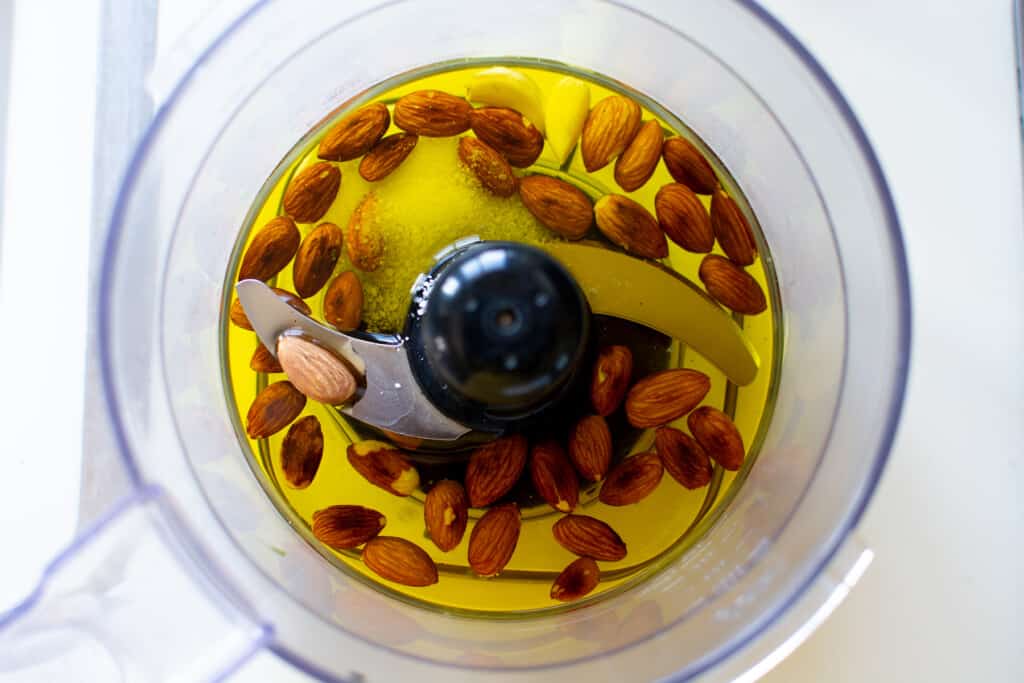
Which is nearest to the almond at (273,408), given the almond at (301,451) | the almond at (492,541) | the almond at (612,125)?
the almond at (301,451)

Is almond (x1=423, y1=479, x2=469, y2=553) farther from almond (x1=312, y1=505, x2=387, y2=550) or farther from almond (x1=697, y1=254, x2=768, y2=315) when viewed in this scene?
almond (x1=697, y1=254, x2=768, y2=315)

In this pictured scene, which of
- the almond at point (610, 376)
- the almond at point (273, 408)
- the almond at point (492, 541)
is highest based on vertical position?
the almond at point (610, 376)

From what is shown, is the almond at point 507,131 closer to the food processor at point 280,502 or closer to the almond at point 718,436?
the food processor at point 280,502

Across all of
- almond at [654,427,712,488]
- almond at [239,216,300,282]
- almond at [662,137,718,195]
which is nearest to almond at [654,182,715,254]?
almond at [662,137,718,195]

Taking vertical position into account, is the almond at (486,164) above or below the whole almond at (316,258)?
above

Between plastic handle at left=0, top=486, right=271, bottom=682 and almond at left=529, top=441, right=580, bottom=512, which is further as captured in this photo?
almond at left=529, top=441, right=580, bottom=512

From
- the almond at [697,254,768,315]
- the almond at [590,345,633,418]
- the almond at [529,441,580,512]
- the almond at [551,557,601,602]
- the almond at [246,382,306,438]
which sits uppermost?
the almond at [697,254,768,315]

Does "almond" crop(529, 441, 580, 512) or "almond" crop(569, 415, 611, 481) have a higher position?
"almond" crop(569, 415, 611, 481)

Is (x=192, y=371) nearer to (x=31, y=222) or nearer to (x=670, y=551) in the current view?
(x=31, y=222)
